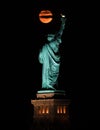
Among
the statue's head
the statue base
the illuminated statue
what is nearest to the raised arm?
the illuminated statue

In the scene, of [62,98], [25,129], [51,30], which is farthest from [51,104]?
[25,129]

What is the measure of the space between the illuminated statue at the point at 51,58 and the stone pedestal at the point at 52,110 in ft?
2.21

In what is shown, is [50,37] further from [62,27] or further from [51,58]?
[51,58]

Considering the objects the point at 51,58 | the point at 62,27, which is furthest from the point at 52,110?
the point at 62,27

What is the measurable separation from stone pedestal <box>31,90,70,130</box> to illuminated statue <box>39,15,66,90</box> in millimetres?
674

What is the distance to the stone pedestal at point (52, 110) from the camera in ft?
79.2

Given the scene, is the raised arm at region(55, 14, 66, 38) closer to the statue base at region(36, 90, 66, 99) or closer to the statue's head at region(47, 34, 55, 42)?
the statue's head at region(47, 34, 55, 42)

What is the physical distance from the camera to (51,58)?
82.0 feet

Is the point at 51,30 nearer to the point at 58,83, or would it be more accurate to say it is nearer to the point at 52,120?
the point at 58,83

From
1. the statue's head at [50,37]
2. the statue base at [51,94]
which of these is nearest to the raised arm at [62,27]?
the statue's head at [50,37]

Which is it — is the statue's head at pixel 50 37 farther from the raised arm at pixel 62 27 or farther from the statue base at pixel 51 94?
the statue base at pixel 51 94

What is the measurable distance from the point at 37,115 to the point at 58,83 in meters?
1.91

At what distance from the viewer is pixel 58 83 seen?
2481 cm

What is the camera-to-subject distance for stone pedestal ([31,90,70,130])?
950 inches
